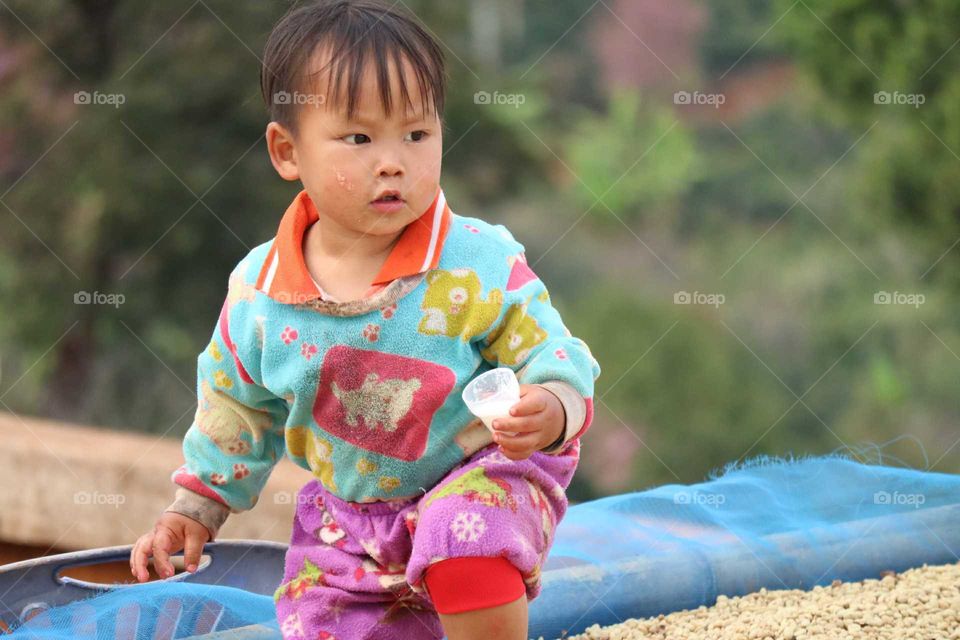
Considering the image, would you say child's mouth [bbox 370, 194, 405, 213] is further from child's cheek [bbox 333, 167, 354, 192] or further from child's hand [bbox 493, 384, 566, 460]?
child's hand [bbox 493, 384, 566, 460]

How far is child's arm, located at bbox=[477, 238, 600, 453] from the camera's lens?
1618 millimetres

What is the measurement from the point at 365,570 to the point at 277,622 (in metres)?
0.24

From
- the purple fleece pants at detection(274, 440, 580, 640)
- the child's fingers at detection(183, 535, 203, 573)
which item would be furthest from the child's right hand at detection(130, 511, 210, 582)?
the purple fleece pants at detection(274, 440, 580, 640)

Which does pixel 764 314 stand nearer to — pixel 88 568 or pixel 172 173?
pixel 172 173

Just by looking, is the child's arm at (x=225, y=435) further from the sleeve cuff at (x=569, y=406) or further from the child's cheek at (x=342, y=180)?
the sleeve cuff at (x=569, y=406)

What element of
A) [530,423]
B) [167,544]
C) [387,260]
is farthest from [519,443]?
[167,544]

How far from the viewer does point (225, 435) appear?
6.16 feet

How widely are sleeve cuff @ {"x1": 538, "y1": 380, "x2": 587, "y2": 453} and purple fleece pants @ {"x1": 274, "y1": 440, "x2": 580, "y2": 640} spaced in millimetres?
100

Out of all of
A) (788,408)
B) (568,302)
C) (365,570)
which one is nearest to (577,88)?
(568,302)

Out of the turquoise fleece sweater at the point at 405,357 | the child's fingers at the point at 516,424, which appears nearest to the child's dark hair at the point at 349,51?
the turquoise fleece sweater at the point at 405,357

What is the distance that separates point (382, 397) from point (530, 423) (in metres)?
0.29

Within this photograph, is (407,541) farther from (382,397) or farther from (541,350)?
(541,350)

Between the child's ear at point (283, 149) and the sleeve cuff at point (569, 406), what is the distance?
0.49 m

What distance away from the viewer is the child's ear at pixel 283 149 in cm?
179
